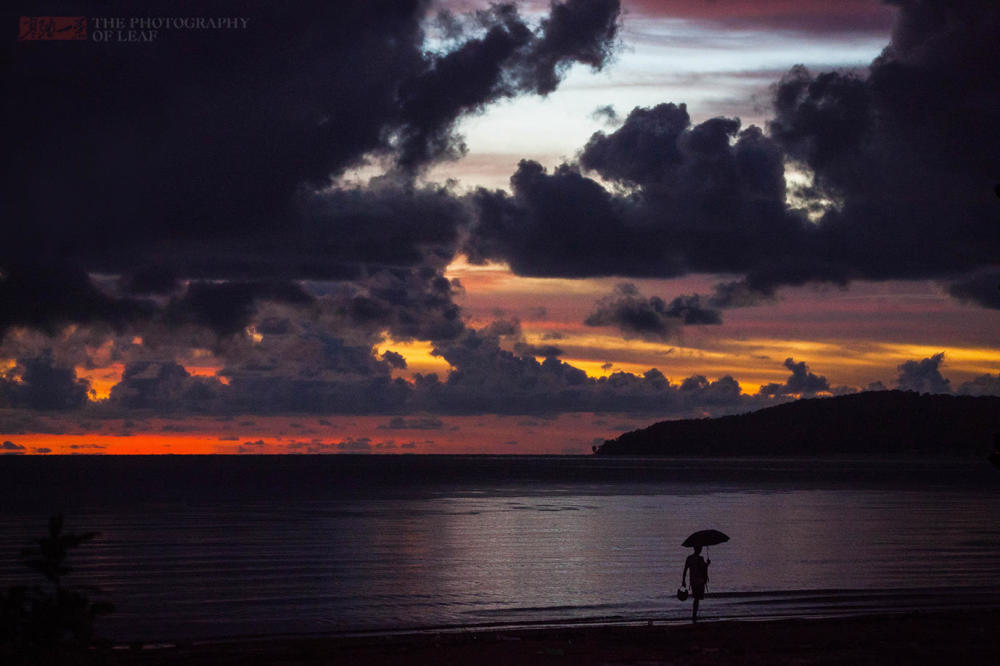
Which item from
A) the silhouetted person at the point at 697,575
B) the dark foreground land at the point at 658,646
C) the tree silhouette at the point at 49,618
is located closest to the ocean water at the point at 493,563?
the silhouetted person at the point at 697,575

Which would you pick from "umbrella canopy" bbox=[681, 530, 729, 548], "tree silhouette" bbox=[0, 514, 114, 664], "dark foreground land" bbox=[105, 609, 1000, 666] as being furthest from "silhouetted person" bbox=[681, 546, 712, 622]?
"tree silhouette" bbox=[0, 514, 114, 664]

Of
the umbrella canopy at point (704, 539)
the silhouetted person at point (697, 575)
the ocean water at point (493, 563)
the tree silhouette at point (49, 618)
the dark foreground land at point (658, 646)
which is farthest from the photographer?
the ocean water at point (493, 563)

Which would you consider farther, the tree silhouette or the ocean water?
the ocean water

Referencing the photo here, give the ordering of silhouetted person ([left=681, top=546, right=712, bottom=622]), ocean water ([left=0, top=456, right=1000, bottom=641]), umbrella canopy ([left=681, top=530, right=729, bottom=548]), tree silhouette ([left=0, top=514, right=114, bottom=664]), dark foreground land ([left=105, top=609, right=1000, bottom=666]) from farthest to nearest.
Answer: ocean water ([left=0, top=456, right=1000, bottom=641])
silhouetted person ([left=681, top=546, right=712, bottom=622])
umbrella canopy ([left=681, top=530, right=729, bottom=548])
dark foreground land ([left=105, top=609, right=1000, bottom=666])
tree silhouette ([left=0, top=514, right=114, bottom=664])

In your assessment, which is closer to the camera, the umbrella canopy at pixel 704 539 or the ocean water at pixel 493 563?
the umbrella canopy at pixel 704 539

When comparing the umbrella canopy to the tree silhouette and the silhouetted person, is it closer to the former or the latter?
the silhouetted person

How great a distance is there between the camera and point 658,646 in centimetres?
2602

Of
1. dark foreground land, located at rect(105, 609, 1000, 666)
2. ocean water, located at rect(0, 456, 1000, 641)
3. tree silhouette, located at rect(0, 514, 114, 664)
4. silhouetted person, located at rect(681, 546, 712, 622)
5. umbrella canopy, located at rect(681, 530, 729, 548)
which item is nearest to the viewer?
tree silhouette, located at rect(0, 514, 114, 664)

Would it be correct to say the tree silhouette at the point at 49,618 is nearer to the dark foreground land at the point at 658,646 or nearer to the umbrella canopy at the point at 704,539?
the dark foreground land at the point at 658,646

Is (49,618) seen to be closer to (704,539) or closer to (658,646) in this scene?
(658,646)

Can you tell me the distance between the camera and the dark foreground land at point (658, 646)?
2405 cm

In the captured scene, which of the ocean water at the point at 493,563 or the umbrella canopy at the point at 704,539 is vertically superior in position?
the umbrella canopy at the point at 704,539

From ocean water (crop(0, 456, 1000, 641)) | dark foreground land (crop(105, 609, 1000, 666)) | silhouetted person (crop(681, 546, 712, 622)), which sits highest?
silhouetted person (crop(681, 546, 712, 622))

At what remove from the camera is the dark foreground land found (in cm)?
2405
